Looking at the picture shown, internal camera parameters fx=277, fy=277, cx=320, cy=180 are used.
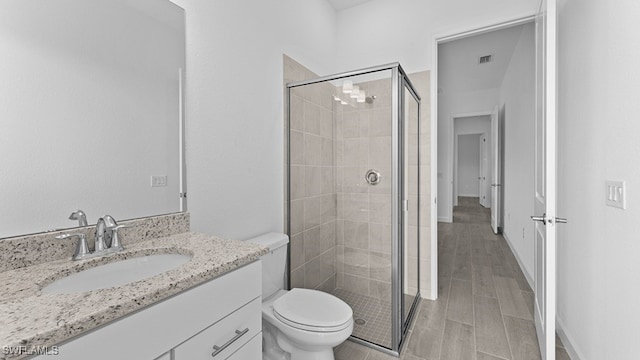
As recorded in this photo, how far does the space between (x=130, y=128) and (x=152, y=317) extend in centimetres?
83

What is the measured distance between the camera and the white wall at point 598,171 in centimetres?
112

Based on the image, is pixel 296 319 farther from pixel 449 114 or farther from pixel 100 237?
pixel 449 114

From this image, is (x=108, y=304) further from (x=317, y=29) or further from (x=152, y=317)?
(x=317, y=29)

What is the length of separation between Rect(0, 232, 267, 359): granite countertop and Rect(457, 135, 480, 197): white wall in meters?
9.90

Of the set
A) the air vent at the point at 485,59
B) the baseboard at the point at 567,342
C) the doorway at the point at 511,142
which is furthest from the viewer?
the air vent at the point at 485,59

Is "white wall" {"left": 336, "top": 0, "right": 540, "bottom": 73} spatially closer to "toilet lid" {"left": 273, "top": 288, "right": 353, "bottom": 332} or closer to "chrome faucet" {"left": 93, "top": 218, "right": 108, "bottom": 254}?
"toilet lid" {"left": 273, "top": 288, "right": 353, "bottom": 332}

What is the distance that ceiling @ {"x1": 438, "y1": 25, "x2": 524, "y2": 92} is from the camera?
10.7ft

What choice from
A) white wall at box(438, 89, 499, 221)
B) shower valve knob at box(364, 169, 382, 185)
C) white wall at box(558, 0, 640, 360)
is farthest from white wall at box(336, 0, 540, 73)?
white wall at box(438, 89, 499, 221)

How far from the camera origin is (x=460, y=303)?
93.9 inches

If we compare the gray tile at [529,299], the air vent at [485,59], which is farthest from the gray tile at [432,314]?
the air vent at [485,59]

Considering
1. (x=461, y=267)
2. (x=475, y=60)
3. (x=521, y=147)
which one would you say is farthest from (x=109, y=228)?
(x=475, y=60)

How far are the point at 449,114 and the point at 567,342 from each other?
482cm

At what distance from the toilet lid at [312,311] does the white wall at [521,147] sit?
2382 mm

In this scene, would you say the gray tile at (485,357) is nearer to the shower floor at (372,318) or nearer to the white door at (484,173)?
the shower floor at (372,318)
